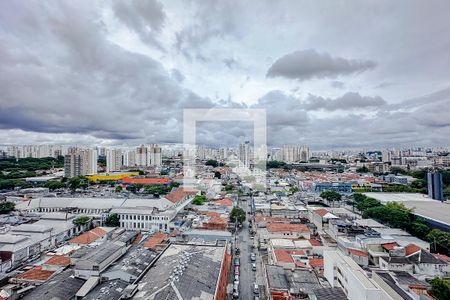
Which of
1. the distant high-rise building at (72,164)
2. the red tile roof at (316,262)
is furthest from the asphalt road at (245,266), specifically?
the distant high-rise building at (72,164)

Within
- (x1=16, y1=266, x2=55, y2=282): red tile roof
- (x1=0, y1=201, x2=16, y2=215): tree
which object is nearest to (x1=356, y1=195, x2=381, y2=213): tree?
(x1=16, y1=266, x2=55, y2=282): red tile roof

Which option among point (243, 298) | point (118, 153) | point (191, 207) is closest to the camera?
point (243, 298)

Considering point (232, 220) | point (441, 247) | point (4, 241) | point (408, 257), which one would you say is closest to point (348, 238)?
point (408, 257)

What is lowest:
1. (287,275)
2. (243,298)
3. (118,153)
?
(243,298)

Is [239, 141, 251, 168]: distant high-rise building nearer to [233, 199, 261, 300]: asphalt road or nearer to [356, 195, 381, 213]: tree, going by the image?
[356, 195, 381, 213]: tree

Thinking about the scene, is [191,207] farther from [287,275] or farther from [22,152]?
[22,152]

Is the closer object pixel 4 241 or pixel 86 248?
pixel 86 248

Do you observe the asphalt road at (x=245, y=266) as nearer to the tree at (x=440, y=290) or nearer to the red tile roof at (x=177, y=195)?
the tree at (x=440, y=290)
